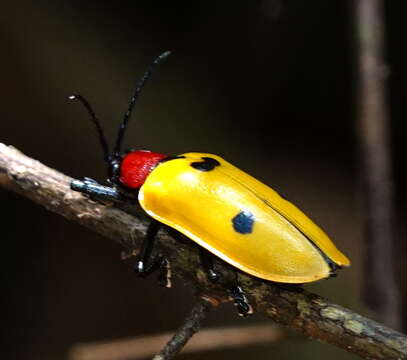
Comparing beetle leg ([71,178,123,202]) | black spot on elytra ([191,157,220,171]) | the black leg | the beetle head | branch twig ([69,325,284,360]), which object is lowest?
branch twig ([69,325,284,360])

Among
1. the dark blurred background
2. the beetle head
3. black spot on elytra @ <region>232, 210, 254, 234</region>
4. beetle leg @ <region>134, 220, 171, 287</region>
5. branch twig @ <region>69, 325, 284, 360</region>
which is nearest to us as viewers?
black spot on elytra @ <region>232, 210, 254, 234</region>

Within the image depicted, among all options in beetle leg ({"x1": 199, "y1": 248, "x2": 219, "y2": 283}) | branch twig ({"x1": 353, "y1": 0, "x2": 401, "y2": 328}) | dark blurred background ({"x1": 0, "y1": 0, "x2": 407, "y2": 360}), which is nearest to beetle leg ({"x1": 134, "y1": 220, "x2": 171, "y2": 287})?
beetle leg ({"x1": 199, "y1": 248, "x2": 219, "y2": 283})

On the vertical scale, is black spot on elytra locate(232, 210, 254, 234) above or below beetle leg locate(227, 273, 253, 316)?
above

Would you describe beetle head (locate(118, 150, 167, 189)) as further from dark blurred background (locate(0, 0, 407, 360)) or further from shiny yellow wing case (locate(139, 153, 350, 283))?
dark blurred background (locate(0, 0, 407, 360))

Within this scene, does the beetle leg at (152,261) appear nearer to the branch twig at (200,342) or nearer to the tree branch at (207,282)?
the tree branch at (207,282)

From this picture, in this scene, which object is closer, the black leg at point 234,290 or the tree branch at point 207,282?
the tree branch at point 207,282

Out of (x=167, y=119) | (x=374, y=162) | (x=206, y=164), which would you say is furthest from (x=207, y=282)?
(x=167, y=119)

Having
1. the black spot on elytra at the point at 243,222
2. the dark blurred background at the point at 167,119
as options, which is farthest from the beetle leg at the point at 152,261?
the dark blurred background at the point at 167,119
